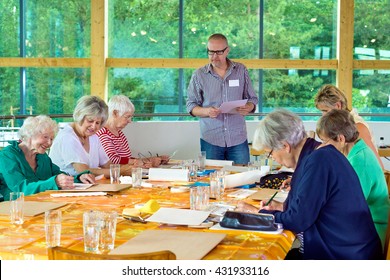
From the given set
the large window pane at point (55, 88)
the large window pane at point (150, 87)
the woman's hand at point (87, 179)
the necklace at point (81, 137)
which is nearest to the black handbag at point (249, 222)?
the woman's hand at point (87, 179)

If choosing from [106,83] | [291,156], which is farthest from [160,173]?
[106,83]

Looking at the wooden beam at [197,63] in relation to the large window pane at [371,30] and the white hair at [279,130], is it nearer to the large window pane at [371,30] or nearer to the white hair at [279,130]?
the large window pane at [371,30]

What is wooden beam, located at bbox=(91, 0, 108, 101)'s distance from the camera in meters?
10.2

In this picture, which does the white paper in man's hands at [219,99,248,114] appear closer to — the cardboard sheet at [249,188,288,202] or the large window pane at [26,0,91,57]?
the cardboard sheet at [249,188,288,202]

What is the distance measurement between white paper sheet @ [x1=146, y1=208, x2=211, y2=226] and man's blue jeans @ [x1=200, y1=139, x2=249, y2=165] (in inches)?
121

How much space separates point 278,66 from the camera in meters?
10.2

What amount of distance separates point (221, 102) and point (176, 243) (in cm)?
394

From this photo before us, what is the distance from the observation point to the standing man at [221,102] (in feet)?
20.4

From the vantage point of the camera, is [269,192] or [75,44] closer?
[269,192]

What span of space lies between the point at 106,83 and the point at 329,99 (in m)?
5.92

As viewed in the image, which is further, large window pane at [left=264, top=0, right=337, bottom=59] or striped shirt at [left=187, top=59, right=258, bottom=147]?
large window pane at [left=264, top=0, right=337, bottom=59]

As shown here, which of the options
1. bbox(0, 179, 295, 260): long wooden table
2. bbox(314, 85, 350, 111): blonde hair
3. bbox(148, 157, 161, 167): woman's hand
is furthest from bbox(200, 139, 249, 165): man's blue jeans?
bbox(0, 179, 295, 260): long wooden table

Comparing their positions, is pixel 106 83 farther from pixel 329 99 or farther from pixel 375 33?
pixel 329 99

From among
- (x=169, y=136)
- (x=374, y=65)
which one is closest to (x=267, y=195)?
(x=169, y=136)
